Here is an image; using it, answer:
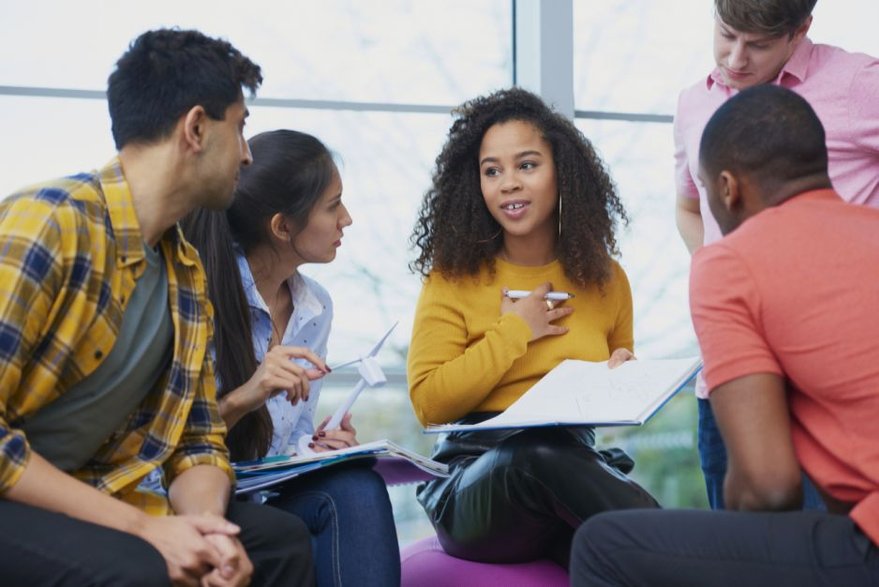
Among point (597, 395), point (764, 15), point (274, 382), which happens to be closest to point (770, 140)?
point (597, 395)

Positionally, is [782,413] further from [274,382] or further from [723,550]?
[274,382]

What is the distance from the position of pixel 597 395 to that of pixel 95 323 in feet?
3.02

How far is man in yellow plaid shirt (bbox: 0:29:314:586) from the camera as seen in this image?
60.4 inches

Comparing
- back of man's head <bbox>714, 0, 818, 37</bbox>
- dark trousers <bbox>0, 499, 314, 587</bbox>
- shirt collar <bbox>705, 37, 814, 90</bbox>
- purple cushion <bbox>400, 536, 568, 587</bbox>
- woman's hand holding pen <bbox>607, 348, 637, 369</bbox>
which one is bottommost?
purple cushion <bbox>400, 536, 568, 587</bbox>

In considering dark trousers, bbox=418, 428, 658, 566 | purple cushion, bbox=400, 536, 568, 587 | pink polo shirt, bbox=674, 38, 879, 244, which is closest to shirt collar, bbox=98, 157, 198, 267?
dark trousers, bbox=418, 428, 658, 566

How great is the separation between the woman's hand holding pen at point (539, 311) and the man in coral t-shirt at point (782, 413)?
2.88 ft

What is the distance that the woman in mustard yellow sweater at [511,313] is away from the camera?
215 centimetres

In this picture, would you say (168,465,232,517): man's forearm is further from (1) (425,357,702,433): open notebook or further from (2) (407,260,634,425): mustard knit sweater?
(2) (407,260,634,425): mustard knit sweater

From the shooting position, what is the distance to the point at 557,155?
263 centimetres

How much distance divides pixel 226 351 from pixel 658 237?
206cm

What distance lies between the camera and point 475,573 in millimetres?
2256

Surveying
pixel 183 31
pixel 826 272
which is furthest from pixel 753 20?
pixel 183 31

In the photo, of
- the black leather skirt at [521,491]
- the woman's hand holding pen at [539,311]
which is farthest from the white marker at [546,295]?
the black leather skirt at [521,491]

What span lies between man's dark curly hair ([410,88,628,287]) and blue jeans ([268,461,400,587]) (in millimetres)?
646
